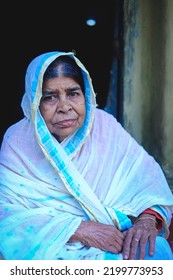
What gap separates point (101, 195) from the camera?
9.46 feet

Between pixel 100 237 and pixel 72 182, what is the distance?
32 centimetres

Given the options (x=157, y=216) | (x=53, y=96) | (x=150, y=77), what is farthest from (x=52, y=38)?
(x=157, y=216)

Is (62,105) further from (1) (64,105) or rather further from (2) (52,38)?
(2) (52,38)

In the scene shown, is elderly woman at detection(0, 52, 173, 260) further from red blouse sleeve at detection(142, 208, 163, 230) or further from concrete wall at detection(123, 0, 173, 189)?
concrete wall at detection(123, 0, 173, 189)

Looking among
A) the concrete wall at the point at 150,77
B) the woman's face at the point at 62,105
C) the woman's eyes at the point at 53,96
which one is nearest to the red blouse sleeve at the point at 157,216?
the woman's face at the point at 62,105

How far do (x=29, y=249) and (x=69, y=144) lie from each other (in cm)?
61

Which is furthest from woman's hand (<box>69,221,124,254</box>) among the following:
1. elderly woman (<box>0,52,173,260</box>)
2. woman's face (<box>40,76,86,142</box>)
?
woman's face (<box>40,76,86,142</box>)

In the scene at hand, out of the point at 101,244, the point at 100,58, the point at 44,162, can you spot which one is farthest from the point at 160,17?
the point at 101,244

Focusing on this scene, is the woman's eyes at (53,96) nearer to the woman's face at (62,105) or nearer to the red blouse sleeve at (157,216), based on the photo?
the woman's face at (62,105)

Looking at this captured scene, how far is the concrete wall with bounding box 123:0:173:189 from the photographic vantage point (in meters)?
4.20

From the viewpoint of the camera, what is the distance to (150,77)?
4.43m

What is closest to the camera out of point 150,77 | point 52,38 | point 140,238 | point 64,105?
point 140,238

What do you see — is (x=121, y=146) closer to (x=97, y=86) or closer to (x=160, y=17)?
(x=160, y=17)

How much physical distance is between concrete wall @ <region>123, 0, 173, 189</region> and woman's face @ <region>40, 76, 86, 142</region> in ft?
5.02
